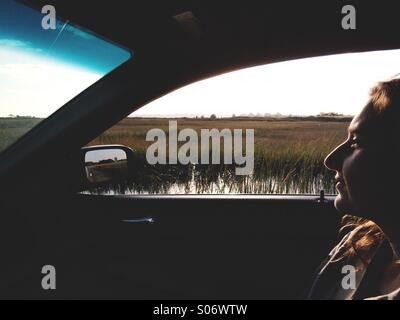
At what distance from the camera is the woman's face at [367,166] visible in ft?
5.08

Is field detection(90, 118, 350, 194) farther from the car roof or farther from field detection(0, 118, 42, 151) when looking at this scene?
field detection(0, 118, 42, 151)

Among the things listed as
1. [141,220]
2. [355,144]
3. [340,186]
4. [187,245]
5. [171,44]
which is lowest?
Result: [187,245]

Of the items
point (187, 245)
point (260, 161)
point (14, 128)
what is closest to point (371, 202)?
point (260, 161)

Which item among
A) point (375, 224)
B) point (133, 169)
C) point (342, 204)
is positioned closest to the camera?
point (375, 224)

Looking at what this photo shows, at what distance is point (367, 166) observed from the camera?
1.59 metres

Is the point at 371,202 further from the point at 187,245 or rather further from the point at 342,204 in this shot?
the point at 187,245

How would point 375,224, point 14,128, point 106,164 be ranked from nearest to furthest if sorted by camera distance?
point 375,224 → point 14,128 → point 106,164

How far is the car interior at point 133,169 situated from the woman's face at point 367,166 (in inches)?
28.8

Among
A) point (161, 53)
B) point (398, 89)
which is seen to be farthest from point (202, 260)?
point (398, 89)

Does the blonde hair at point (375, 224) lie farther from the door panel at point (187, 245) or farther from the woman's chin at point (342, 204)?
the door panel at point (187, 245)

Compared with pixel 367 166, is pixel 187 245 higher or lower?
lower

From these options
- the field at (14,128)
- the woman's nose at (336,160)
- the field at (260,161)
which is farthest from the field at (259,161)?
the woman's nose at (336,160)

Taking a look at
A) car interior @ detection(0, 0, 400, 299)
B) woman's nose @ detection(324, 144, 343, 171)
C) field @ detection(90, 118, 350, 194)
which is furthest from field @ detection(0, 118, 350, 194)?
woman's nose @ detection(324, 144, 343, 171)

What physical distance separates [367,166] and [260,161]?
3.16 ft
